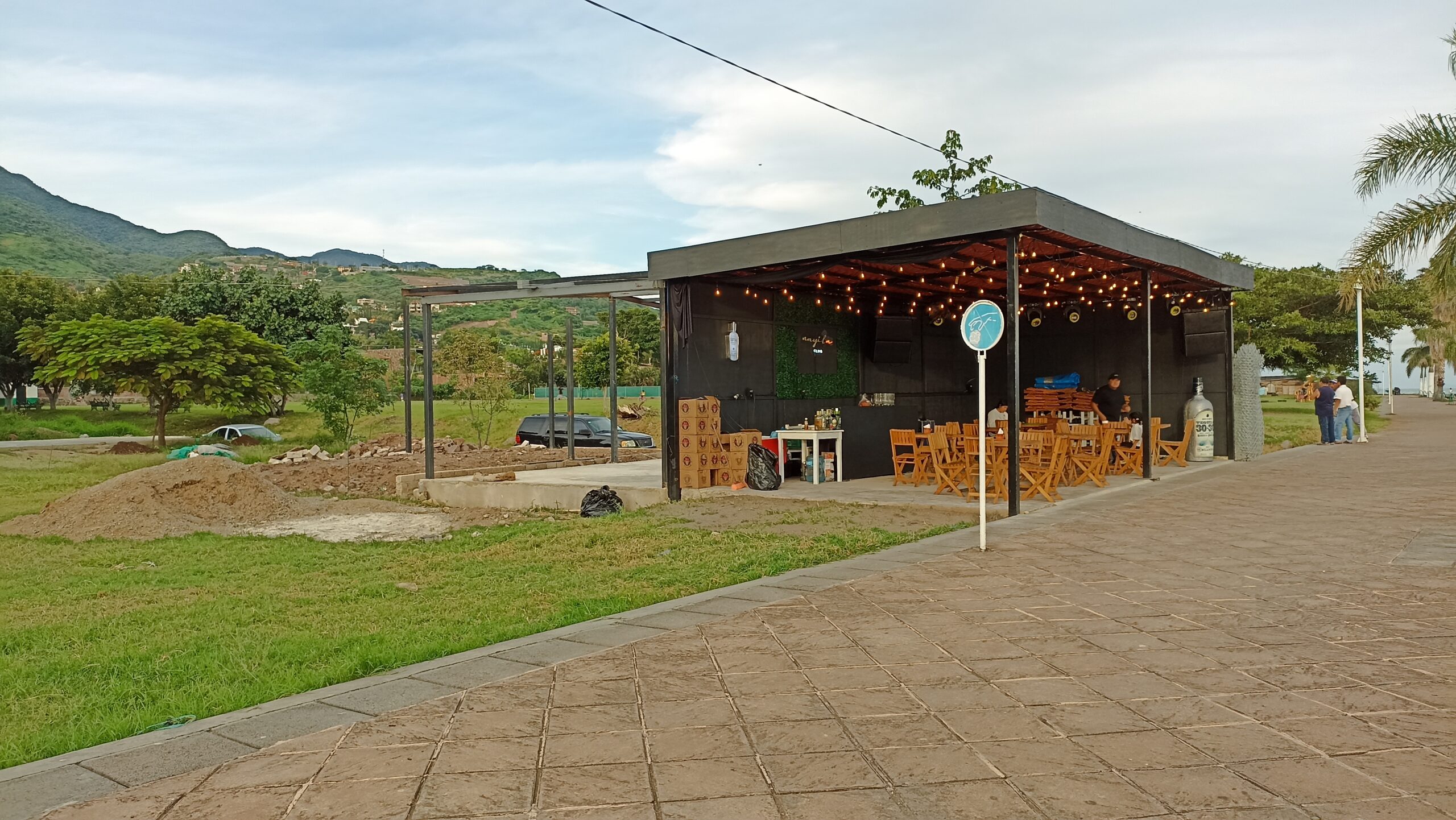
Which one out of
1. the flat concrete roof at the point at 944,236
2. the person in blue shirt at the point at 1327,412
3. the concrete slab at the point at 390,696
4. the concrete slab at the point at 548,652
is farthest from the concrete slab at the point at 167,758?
the person in blue shirt at the point at 1327,412

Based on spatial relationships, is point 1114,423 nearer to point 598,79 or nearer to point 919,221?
point 919,221

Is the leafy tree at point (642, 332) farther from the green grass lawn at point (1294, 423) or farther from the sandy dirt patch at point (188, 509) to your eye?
the sandy dirt patch at point (188, 509)

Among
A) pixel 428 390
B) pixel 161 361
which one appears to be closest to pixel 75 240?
pixel 161 361

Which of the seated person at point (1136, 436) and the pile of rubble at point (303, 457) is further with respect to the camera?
the pile of rubble at point (303, 457)

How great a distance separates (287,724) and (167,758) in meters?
0.41

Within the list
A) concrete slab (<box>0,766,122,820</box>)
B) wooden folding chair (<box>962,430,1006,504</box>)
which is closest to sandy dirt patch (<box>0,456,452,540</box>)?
wooden folding chair (<box>962,430,1006,504</box>)

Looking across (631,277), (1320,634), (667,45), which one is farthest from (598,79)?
(1320,634)

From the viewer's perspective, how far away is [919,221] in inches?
378

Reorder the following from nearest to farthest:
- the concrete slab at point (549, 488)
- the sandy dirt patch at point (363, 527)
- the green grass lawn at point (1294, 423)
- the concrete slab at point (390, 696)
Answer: the concrete slab at point (390, 696) < the sandy dirt patch at point (363, 527) < the concrete slab at point (549, 488) < the green grass lawn at point (1294, 423)

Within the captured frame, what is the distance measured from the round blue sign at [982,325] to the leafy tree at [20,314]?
39717 millimetres

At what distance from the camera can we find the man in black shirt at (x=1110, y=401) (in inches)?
571

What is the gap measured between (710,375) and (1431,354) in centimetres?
7463

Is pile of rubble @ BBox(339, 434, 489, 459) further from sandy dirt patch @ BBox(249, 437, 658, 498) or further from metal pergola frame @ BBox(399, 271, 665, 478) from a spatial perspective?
metal pergola frame @ BBox(399, 271, 665, 478)

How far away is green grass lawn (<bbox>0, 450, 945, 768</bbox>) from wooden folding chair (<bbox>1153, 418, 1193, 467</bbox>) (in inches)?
292
